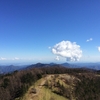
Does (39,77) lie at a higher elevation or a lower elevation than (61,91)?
higher

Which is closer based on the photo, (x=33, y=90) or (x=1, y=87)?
(x=33, y=90)

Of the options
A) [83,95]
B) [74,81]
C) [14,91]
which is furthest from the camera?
[74,81]

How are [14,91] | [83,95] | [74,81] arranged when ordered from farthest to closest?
[74,81]
[14,91]
[83,95]

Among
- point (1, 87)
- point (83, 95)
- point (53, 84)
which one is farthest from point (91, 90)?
point (1, 87)

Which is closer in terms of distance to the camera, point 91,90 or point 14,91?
point 91,90

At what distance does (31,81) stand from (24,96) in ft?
112

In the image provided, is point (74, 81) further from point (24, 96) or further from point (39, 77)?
point (24, 96)

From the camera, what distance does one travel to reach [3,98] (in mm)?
120000

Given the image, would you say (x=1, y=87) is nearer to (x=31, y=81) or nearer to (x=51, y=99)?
(x=31, y=81)

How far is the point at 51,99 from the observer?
10656 centimetres

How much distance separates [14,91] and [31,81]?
17.2 metres

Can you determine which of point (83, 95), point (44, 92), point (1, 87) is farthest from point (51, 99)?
point (1, 87)

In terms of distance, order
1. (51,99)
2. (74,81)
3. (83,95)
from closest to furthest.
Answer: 1. (51,99)
2. (83,95)
3. (74,81)

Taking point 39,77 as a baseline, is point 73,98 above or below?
below
